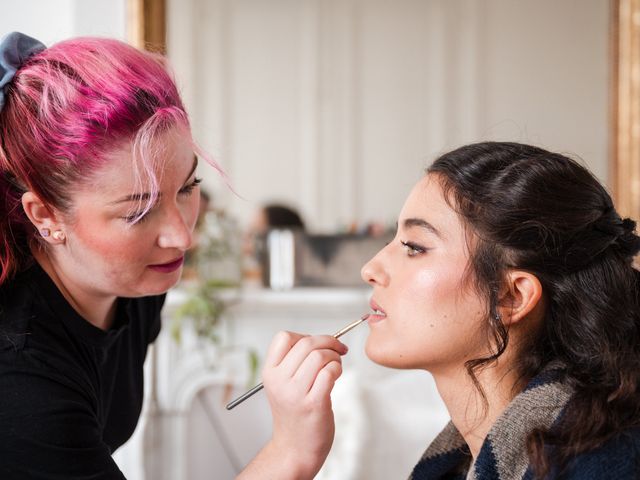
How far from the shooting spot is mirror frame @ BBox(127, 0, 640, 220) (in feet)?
7.57

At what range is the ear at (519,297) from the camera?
3.26ft

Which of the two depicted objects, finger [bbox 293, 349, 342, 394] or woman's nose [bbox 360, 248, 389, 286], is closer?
finger [bbox 293, 349, 342, 394]

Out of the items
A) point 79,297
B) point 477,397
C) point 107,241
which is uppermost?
point 107,241

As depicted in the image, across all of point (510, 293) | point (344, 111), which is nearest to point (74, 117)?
point (510, 293)

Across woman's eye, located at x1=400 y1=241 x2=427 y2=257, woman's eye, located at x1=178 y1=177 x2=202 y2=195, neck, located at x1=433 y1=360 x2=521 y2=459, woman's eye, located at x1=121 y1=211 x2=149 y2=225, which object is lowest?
neck, located at x1=433 y1=360 x2=521 y2=459

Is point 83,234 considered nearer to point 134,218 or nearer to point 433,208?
point 134,218

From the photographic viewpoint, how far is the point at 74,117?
967mm

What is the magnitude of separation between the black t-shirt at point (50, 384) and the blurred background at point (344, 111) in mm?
1105

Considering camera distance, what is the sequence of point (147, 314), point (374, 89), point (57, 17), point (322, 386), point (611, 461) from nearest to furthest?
point (611, 461) < point (322, 386) < point (147, 314) < point (57, 17) < point (374, 89)

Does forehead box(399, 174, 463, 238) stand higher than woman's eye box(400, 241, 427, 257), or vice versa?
forehead box(399, 174, 463, 238)

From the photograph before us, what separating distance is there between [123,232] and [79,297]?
0.59 feet

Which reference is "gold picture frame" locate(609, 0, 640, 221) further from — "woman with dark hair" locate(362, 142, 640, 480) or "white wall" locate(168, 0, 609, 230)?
"woman with dark hair" locate(362, 142, 640, 480)

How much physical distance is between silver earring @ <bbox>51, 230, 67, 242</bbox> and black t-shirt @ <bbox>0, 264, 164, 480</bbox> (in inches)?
3.0

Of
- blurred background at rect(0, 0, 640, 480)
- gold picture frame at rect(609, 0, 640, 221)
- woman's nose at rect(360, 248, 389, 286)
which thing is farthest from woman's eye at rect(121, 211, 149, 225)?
gold picture frame at rect(609, 0, 640, 221)
